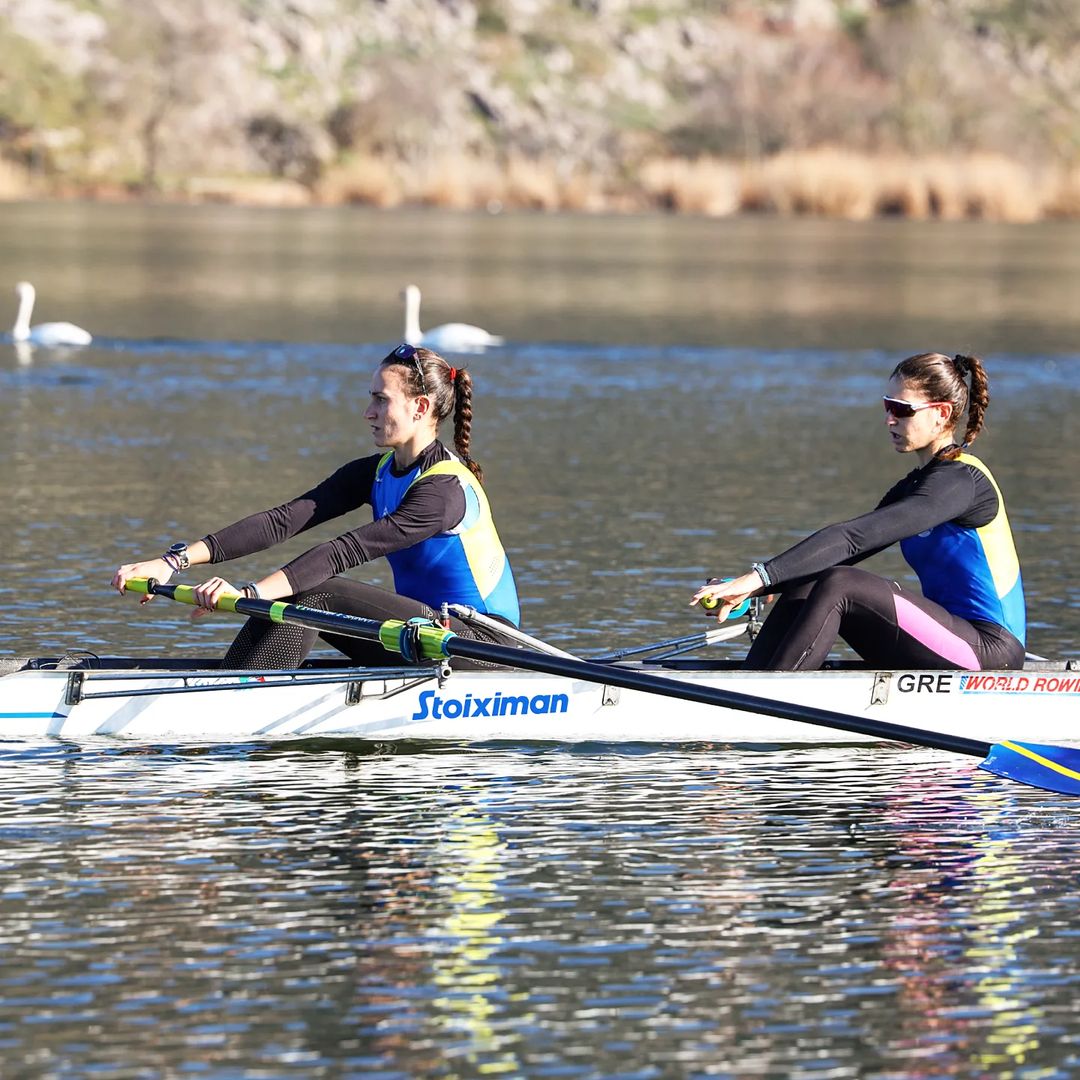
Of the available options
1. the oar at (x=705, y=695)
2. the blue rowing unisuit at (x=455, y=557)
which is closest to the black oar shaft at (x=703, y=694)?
the oar at (x=705, y=695)

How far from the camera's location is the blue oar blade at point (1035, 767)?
9469 millimetres

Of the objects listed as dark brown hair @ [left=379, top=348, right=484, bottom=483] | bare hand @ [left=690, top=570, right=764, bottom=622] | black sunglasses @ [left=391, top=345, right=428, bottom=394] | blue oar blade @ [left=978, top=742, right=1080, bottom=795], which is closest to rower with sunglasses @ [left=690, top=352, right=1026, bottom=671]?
bare hand @ [left=690, top=570, right=764, bottom=622]

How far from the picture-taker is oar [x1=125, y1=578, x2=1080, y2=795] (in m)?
9.43

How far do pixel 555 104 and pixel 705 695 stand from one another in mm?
98168

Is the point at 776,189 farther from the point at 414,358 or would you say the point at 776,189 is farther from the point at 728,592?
the point at 728,592

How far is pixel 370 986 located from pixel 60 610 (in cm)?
658

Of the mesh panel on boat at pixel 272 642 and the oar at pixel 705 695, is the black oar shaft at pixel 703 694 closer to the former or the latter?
the oar at pixel 705 695

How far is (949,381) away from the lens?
386 inches

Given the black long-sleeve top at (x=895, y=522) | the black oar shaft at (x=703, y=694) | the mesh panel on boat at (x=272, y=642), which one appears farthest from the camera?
the mesh panel on boat at (x=272, y=642)

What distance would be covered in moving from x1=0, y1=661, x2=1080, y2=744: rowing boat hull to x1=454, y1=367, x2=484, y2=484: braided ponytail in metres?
0.91

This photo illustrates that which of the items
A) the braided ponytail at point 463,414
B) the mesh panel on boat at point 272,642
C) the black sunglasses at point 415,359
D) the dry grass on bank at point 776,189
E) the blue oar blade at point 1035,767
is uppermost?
the dry grass on bank at point 776,189

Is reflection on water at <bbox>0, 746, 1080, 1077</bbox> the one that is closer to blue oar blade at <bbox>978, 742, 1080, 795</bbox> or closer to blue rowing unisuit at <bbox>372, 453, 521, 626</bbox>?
blue oar blade at <bbox>978, 742, 1080, 795</bbox>

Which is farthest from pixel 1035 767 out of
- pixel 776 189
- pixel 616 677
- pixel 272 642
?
pixel 776 189

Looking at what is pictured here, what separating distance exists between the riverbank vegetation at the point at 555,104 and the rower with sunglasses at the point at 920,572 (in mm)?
53012
